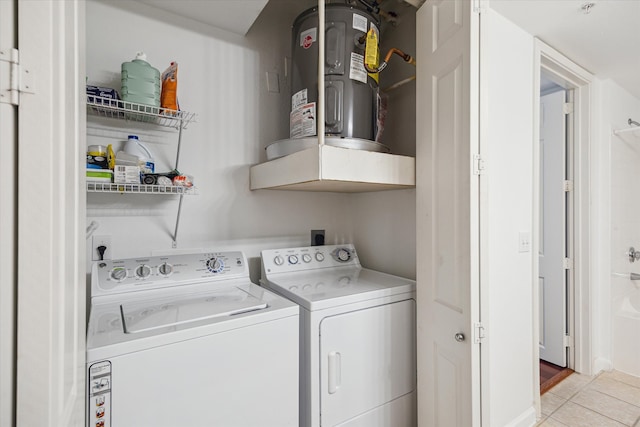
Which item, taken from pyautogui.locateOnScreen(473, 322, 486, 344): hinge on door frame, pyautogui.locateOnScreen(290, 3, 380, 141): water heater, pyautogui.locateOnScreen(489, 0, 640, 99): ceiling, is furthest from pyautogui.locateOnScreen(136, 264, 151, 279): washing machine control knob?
pyautogui.locateOnScreen(489, 0, 640, 99): ceiling

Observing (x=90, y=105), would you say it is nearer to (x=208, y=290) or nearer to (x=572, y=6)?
(x=208, y=290)

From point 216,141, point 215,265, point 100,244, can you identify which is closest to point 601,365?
point 215,265

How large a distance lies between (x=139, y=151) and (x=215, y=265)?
716 mm

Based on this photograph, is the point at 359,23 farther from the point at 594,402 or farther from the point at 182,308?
the point at 594,402

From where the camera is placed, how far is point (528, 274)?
1839 mm

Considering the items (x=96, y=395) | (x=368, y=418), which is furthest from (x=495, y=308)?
(x=96, y=395)

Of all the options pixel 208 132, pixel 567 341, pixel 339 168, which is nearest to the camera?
pixel 339 168

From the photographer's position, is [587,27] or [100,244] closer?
[100,244]

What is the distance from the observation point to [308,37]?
65.4 inches

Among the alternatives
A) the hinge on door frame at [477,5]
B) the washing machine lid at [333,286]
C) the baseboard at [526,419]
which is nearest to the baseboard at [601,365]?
the baseboard at [526,419]
